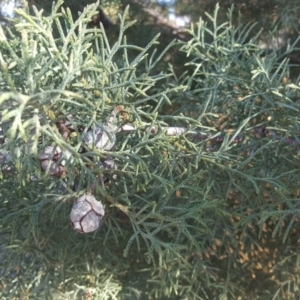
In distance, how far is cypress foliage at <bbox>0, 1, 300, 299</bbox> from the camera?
436 millimetres

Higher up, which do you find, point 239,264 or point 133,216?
point 133,216

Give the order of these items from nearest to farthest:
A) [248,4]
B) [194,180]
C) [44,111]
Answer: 1. [44,111]
2. [194,180]
3. [248,4]

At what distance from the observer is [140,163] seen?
1.52 feet

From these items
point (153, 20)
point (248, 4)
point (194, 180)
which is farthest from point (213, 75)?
point (153, 20)

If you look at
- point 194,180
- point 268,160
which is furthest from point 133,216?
point 268,160

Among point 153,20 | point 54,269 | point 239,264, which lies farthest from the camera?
point 153,20

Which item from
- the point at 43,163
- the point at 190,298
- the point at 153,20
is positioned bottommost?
the point at 190,298

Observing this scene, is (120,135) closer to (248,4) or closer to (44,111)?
(44,111)

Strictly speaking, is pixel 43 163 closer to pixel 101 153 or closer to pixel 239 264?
pixel 101 153

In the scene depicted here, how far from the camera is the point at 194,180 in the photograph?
1.77 feet

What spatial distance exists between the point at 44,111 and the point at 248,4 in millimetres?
613

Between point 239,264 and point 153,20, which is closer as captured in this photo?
point 239,264

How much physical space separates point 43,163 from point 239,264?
1.48 ft

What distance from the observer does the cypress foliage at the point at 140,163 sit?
0.44 metres
